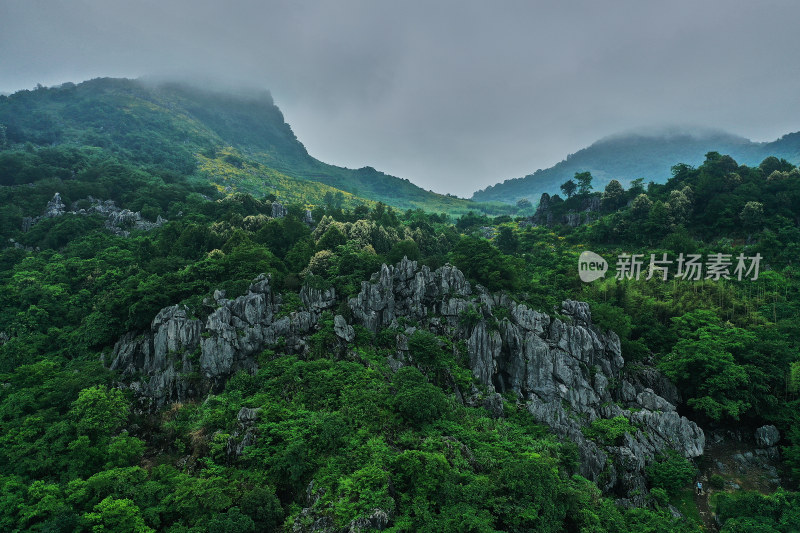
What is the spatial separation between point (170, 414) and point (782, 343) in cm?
4251

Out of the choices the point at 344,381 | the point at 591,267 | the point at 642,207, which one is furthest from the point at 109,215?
the point at 642,207

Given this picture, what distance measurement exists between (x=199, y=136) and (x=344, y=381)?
107363 millimetres

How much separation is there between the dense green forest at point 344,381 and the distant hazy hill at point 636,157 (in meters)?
131

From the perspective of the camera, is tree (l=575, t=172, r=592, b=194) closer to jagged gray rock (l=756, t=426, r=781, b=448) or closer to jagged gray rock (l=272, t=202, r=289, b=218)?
jagged gray rock (l=756, t=426, r=781, b=448)

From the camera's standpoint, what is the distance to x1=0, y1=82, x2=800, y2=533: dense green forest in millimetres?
14531

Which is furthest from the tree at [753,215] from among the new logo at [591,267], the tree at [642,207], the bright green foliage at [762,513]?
the bright green foliage at [762,513]

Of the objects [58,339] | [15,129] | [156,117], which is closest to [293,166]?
[156,117]

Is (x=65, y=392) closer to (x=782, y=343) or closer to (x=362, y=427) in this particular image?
(x=362, y=427)

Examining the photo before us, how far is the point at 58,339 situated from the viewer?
26.1 meters

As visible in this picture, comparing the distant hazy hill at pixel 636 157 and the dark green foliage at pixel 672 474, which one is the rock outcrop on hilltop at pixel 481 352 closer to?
the dark green foliage at pixel 672 474

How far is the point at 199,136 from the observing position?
10294 centimetres

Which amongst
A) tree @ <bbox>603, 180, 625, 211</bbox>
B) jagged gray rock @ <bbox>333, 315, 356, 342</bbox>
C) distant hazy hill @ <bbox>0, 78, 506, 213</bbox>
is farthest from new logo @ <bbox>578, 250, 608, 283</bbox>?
distant hazy hill @ <bbox>0, 78, 506, 213</bbox>

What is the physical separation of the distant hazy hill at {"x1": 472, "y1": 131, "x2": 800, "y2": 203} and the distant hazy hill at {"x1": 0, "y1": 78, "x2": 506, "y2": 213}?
8155cm

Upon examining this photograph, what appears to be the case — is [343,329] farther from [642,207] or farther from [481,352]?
[642,207]
